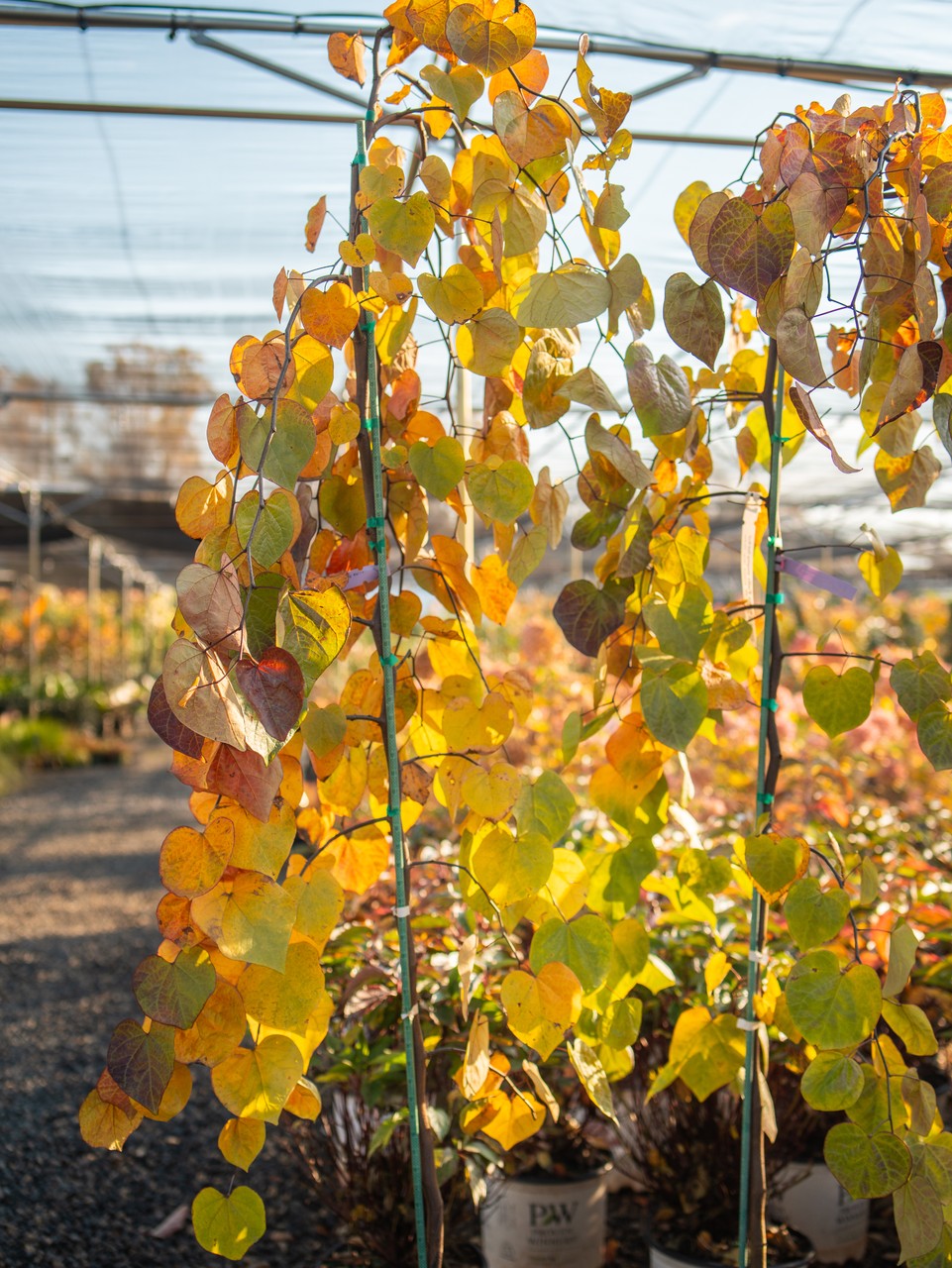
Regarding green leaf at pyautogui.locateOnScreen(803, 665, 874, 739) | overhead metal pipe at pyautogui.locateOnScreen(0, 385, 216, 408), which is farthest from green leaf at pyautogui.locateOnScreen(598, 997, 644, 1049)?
overhead metal pipe at pyautogui.locateOnScreen(0, 385, 216, 408)

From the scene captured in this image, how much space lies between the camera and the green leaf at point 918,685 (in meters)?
0.99

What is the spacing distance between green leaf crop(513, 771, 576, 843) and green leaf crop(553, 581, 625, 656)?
193 mm

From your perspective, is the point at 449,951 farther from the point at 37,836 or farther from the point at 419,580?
the point at 37,836

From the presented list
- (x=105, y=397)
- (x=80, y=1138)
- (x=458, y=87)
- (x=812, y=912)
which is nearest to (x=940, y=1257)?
(x=812, y=912)

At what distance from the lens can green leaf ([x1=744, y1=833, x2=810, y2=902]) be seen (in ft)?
3.18

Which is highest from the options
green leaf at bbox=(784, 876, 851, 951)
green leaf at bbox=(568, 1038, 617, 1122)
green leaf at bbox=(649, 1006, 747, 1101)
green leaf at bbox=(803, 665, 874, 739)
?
green leaf at bbox=(803, 665, 874, 739)

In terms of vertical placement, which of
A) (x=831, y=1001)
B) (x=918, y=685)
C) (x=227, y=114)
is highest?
(x=227, y=114)

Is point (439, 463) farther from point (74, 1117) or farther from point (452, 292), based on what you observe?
point (74, 1117)

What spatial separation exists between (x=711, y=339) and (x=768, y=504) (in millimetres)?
270

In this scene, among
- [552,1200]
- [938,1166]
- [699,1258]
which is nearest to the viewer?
[938,1166]

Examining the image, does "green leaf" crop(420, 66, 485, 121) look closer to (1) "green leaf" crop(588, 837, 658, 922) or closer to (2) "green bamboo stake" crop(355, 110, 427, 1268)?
(2) "green bamboo stake" crop(355, 110, 427, 1268)

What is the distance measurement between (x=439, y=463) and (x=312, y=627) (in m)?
0.24

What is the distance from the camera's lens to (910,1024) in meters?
0.97

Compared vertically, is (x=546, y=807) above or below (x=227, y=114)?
below
